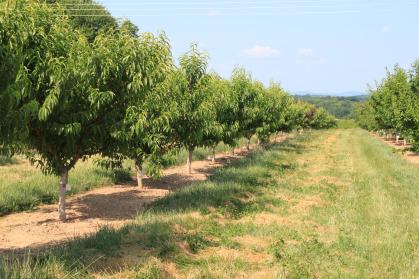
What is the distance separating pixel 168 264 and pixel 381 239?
4.89 metres

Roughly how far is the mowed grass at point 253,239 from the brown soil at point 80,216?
4.34 ft

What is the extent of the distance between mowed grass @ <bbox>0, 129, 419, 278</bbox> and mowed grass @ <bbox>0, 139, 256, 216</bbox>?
380 centimetres

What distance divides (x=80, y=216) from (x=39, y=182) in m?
3.20

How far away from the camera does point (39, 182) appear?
13977 mm

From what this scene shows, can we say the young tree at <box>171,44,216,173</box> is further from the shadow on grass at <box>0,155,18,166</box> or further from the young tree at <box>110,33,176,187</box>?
the shadow on grass at <box>0,155,18,166</box>

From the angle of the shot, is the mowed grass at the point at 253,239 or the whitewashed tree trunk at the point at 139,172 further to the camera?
the whitewashed tree trunk at the point at 139,172

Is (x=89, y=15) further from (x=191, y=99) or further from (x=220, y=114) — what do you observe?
(x=191, y=99)

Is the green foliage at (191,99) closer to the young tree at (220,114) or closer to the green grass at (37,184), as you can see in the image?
the young tree at (220,114)

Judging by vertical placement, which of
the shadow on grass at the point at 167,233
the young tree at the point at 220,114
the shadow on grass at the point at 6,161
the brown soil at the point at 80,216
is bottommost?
the brown soil at the point at 80,216

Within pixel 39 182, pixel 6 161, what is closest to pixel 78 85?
pixel 39 182

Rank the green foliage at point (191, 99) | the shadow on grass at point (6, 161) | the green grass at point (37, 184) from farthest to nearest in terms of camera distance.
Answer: the shadow on grass at point (6, 161) < the green foliage at point (191, 99) < the green grass at point (37, 184)

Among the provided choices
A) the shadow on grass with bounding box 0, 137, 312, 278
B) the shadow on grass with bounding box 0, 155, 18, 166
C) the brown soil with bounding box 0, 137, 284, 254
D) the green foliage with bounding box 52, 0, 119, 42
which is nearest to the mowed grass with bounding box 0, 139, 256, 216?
the shadow on grass with bounding box 0, 155, 18, 166

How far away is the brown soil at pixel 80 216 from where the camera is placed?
9328 mm

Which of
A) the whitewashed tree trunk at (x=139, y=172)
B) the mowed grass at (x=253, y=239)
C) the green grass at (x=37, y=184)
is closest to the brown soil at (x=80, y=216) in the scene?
the whitewashed tree trunk at (x=139, y=172)
